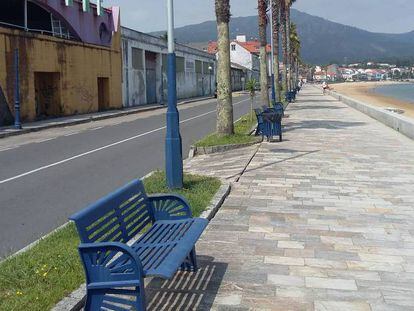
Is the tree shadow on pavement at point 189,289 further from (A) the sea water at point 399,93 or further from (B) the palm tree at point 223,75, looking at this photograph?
(A) the sea water at point 399,93

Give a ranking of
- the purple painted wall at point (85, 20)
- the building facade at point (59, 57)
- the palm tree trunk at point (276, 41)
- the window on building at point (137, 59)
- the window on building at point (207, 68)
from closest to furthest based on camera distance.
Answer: the building facade at point (59, 57), the purple painted wall at point (85, 20), the palm tree trunk at point (276, 41), the window on building at point (137, 59), the window on building at point (207, 68)

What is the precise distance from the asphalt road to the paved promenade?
2374mm

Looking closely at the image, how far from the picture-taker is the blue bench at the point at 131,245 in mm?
3807

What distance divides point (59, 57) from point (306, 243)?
2598 centimetres

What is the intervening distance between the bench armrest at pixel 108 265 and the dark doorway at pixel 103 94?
111ft

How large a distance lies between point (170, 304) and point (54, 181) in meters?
6.86

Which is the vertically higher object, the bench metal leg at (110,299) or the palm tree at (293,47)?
the palm tree at (293,47)

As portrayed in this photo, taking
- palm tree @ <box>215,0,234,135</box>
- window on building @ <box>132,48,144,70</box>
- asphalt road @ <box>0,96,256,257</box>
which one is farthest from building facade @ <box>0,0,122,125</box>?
palm tree @ <box>215,0,234,135</box>

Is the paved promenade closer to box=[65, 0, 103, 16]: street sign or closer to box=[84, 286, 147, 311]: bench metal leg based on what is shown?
box=[84, 286, 147, 311]: bench metal leg

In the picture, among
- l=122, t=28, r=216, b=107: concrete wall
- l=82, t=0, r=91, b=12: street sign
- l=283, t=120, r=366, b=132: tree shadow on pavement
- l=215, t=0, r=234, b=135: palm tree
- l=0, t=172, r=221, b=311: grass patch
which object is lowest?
l=0, t=172, r=221, b=311: grass patch

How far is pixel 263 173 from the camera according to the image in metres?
10.6

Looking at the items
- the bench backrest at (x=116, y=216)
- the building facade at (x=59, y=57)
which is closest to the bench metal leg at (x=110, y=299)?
the bench backrest at (x=116, y=216)

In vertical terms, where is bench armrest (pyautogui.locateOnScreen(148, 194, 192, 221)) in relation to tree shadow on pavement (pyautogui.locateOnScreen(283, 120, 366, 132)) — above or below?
below

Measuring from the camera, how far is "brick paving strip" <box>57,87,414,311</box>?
454cm
